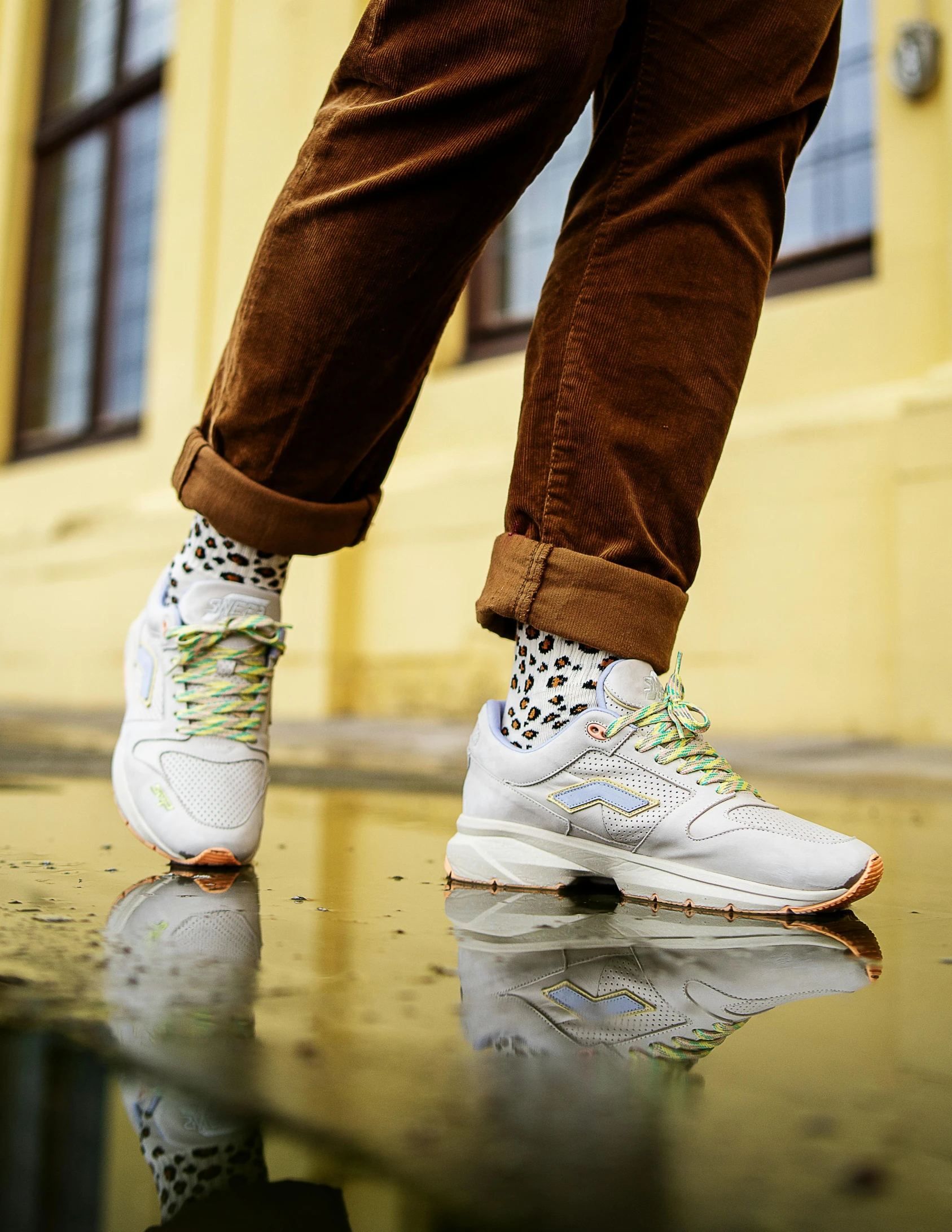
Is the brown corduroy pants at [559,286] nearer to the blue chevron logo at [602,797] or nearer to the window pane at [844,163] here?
the blue chevron logo at [602,797]

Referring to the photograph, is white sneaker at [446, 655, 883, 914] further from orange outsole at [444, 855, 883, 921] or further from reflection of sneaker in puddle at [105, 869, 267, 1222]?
reflection of sneaker in puddle at [105, 869, 267, 1222]

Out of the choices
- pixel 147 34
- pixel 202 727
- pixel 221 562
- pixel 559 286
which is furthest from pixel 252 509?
pixel 147 34

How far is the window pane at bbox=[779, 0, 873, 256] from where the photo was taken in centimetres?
265

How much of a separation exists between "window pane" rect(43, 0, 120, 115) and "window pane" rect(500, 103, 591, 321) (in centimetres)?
268

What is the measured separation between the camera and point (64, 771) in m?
1.60

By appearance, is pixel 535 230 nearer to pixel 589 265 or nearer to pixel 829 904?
pixel 589 265

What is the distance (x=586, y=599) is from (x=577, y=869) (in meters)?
0.19

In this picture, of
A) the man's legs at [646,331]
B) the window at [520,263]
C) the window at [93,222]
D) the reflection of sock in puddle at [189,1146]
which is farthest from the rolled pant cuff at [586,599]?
the window at [93,222]

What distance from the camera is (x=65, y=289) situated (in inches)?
206

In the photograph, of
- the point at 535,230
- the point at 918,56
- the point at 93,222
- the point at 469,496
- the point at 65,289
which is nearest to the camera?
the point at 918,56

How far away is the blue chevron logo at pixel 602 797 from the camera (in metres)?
0.75

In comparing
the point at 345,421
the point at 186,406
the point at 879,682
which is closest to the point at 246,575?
the point at 345,421

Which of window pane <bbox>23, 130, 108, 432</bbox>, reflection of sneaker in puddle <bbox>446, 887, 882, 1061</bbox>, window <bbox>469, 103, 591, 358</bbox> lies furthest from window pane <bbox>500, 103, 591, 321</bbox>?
reflection of sneaker in puddle <bbox>446, 887, 882, 1061</bbox>

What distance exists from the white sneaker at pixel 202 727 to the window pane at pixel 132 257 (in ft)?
13.8
